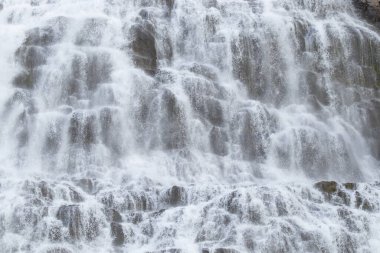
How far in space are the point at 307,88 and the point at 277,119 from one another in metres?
2.43

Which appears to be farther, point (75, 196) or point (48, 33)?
point (48, 33)

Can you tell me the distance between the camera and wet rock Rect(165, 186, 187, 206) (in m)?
21.0

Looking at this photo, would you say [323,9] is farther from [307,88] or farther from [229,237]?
[229,237]

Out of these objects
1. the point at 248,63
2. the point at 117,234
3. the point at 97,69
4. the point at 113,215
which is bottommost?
the point at 117,234

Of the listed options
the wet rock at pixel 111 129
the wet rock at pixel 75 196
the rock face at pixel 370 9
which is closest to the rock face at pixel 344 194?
the wet rock at pixel 75 196

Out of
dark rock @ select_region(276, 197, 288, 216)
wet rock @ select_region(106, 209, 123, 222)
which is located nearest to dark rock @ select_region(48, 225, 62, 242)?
wet rock @ select_region(106, 209, 123, 222)

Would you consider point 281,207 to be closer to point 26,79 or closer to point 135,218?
point 135,218

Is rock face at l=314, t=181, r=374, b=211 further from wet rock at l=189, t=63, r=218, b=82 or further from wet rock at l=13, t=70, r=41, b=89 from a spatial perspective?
wet rock at l=13, t=70, r=41, b=89

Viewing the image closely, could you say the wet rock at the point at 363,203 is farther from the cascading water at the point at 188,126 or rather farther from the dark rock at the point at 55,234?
the dark rock at the point at 55,234

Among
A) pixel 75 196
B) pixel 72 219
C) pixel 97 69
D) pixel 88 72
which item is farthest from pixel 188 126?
pixel 72 219

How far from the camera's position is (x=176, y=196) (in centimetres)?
2114

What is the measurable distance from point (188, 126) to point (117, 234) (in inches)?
274

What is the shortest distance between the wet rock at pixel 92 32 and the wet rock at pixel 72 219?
1033 centimetres

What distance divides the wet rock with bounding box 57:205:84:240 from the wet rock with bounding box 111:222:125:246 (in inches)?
35.7
